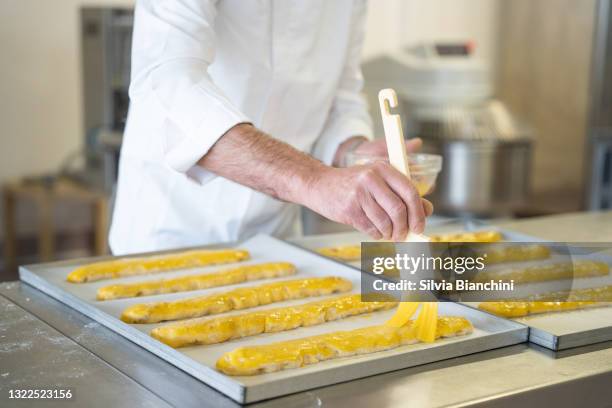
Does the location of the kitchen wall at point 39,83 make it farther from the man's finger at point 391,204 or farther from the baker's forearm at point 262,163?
the man's finger at point 391,204

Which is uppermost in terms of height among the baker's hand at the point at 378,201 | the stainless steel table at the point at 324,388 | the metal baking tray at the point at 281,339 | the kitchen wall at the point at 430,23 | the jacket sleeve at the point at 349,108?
the kitchen wall at the point at 430,23

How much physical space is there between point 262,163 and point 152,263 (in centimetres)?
37

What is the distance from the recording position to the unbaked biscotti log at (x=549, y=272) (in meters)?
1.56

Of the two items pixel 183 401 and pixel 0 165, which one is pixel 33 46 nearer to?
pixel 0 165

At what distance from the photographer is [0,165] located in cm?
466

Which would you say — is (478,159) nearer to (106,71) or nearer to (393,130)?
(106,71)

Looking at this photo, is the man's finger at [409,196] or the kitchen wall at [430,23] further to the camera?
the kitchen wall at [430,23]

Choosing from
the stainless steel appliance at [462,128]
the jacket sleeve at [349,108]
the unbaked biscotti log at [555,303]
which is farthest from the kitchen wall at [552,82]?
the unbaked biscotti log at [555,303]

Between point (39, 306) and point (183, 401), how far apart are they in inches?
20.1

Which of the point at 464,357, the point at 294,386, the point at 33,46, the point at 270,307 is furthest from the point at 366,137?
the point at 33,46

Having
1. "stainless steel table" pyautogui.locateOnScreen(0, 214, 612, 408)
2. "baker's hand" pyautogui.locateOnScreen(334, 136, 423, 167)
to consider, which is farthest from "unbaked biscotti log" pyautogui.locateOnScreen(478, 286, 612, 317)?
"baker's hand" pyautogui.locateOnScreen(334, 136, 423, 167)

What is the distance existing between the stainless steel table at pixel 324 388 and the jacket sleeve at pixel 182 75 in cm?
39

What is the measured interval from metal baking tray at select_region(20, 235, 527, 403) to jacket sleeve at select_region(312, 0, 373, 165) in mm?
502

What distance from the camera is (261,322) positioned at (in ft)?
4.31
